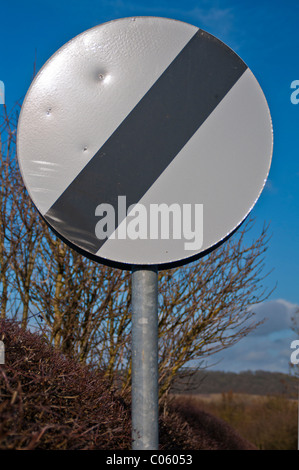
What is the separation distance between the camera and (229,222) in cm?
200

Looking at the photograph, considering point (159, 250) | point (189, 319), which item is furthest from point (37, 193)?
point (189, 319)

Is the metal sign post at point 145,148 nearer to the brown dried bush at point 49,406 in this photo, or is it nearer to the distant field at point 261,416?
the brown dried bush at point 49,406

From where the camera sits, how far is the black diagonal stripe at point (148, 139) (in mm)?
1957

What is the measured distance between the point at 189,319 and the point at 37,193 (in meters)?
4.31

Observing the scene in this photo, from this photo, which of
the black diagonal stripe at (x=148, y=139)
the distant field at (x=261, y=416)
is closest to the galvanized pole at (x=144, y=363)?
the black diagonal stripe at (x=148, y=139)

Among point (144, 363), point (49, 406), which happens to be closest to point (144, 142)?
point (144, 363)

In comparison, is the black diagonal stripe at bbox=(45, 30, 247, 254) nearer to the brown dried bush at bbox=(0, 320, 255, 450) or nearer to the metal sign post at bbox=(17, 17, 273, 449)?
the metal sign post at bbox=(17, 17, 273, 449)

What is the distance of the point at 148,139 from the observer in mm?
2016

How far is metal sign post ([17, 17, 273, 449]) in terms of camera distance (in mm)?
1935

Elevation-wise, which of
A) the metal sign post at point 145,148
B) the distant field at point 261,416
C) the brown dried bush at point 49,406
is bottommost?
the distant field at point 261,416

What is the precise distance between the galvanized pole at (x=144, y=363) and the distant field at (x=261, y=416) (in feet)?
30.3

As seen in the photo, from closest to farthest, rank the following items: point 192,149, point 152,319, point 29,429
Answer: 1. point 29,429
2. point 152,319
3. point 192,149

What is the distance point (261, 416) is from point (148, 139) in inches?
540
